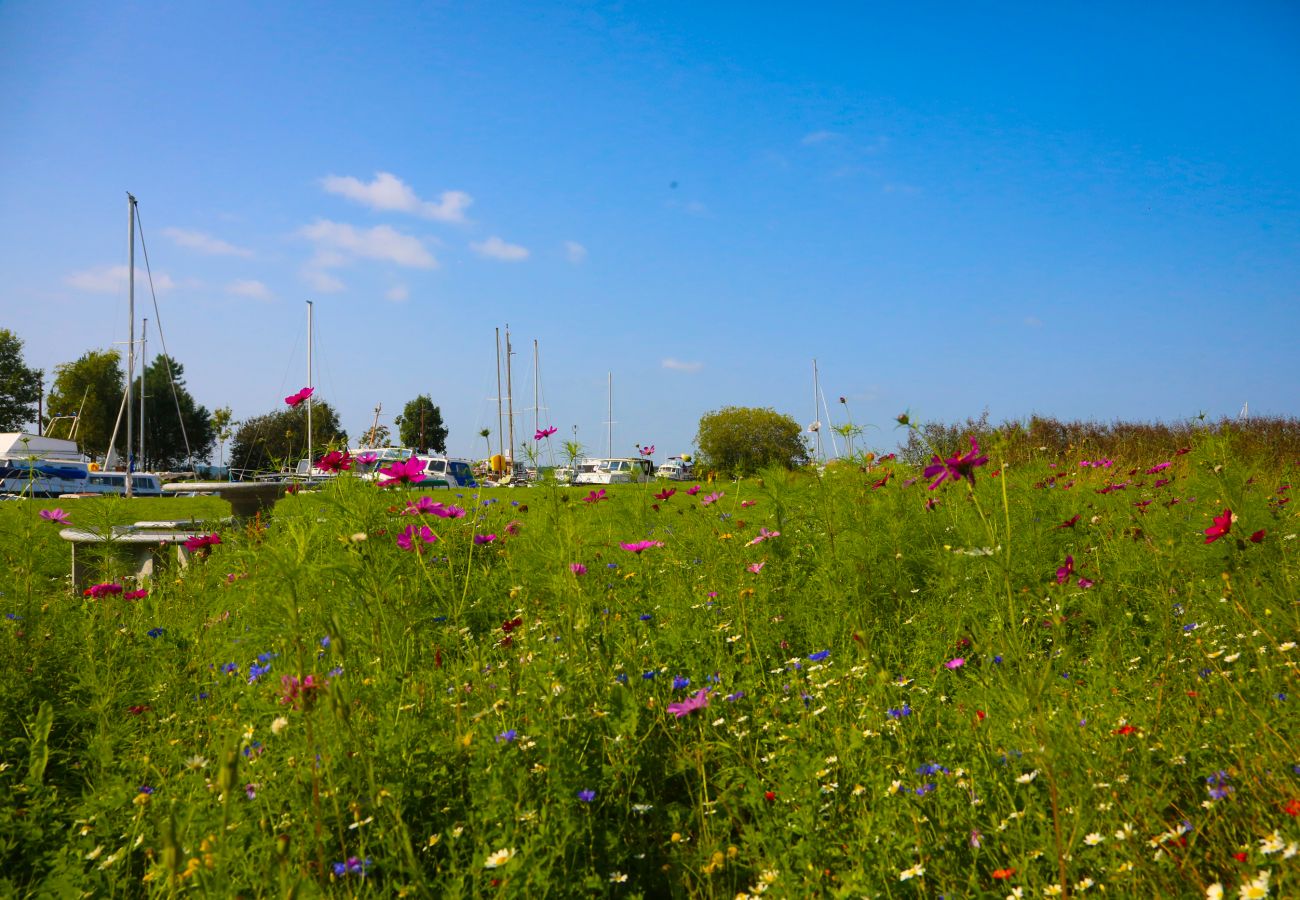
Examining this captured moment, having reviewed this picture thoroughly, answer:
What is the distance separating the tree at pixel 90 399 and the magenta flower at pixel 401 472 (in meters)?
38.3

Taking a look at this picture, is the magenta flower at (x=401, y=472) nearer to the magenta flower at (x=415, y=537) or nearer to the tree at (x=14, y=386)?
the magenta flower at (x=415, y=537)

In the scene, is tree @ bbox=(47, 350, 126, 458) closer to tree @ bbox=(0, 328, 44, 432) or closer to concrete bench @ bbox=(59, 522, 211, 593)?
tree @ bbox=(0, 328, 44, 432)

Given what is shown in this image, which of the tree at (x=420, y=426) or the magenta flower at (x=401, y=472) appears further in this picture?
the tree at (x=420, y=426)

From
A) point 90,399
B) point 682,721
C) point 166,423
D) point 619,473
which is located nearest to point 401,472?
point 682,721

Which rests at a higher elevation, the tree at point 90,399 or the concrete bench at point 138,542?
the tree at point 90,399

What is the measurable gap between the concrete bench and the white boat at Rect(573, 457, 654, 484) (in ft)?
9.01

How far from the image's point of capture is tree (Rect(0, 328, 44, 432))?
111ft

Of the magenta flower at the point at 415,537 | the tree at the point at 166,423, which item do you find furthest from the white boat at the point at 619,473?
the tree at the point at 166,423

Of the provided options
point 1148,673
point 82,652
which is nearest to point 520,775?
point 1148,673

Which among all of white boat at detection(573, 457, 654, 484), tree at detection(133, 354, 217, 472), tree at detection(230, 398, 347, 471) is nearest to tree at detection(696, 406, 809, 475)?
white boat at detection(573, 457, 654, 484)

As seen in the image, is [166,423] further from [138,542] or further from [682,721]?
[682,721]

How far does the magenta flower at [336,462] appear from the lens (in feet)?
9.35

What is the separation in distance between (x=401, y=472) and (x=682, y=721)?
1402mm

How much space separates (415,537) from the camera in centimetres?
280
